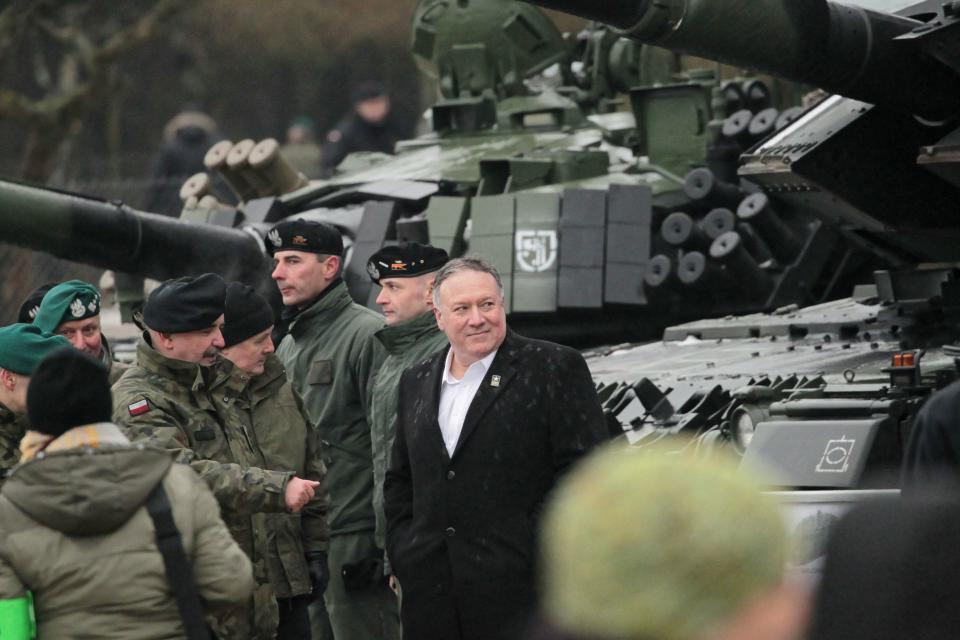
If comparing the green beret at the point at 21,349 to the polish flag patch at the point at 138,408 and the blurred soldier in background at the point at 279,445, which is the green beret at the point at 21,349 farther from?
the blurred soldier in background at the point at 279,445

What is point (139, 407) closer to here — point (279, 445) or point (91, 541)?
Result: point (279, 445)

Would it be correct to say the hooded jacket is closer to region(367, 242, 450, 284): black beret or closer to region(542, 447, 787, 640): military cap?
region(542, 447, 787, 640): military cap

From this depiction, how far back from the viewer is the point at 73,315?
21.6 ft

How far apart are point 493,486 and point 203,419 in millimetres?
895


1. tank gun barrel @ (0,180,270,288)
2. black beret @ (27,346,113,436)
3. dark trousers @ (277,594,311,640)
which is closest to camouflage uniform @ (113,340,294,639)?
dark trousers @ (277,594,311,640)

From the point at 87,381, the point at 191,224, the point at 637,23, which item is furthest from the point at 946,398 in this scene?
the point at 191,224

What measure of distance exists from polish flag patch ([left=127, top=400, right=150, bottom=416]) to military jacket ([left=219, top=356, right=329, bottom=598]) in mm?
409

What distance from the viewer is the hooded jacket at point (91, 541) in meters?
4.28

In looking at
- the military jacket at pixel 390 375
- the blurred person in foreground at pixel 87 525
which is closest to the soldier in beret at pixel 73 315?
the military jacket at pixel 390 375

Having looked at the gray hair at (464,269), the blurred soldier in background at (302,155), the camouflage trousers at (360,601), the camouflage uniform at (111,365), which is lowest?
the blurred soldier in background at (302,155)

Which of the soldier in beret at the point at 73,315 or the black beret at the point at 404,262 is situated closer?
the soldier in beret at the point at 73,315

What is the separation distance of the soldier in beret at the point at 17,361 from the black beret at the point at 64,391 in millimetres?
891

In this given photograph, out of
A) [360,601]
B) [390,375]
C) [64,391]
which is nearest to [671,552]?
[64,391]

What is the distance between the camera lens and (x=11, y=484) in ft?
14.4
